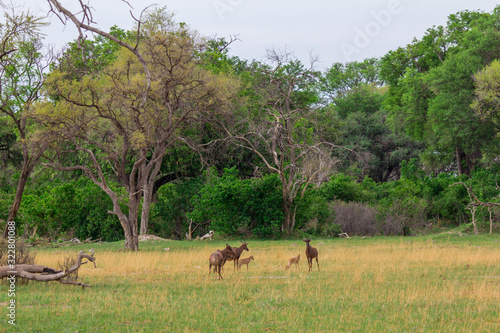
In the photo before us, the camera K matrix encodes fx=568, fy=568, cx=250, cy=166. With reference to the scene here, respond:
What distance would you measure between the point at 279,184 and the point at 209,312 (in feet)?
71.4

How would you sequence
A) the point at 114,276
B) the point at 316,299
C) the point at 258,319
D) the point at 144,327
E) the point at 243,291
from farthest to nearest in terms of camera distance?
the point at 114,276 → the point at 243,291 → the point at 316,299 → the point at 258,319 → the point at 144,327

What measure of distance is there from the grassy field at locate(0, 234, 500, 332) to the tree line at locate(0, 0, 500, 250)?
8.51 m

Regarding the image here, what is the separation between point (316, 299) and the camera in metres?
10.6

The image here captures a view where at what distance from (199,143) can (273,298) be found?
22.1 metres

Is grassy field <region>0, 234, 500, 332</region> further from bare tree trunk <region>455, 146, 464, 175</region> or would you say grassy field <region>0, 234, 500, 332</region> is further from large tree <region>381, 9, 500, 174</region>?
bare tree trunk <region>455, 146, 464, 175</region>

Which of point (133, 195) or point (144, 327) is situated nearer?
point (144, 327)

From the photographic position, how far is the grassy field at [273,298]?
8.59m

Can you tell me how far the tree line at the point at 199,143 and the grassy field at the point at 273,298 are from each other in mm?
8510

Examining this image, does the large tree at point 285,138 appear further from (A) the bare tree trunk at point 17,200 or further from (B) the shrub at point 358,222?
(A) the bare tree trunk at point 17,200

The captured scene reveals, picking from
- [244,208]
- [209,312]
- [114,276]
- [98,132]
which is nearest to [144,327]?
A: [209,312]

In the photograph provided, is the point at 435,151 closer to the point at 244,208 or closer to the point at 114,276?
the point at 244,208

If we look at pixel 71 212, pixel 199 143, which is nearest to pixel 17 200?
pixel 71 212

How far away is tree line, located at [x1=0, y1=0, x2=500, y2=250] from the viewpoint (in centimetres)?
2431

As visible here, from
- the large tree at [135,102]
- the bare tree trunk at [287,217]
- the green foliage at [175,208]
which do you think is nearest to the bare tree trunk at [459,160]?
the bare tree trunk at [287,217]
